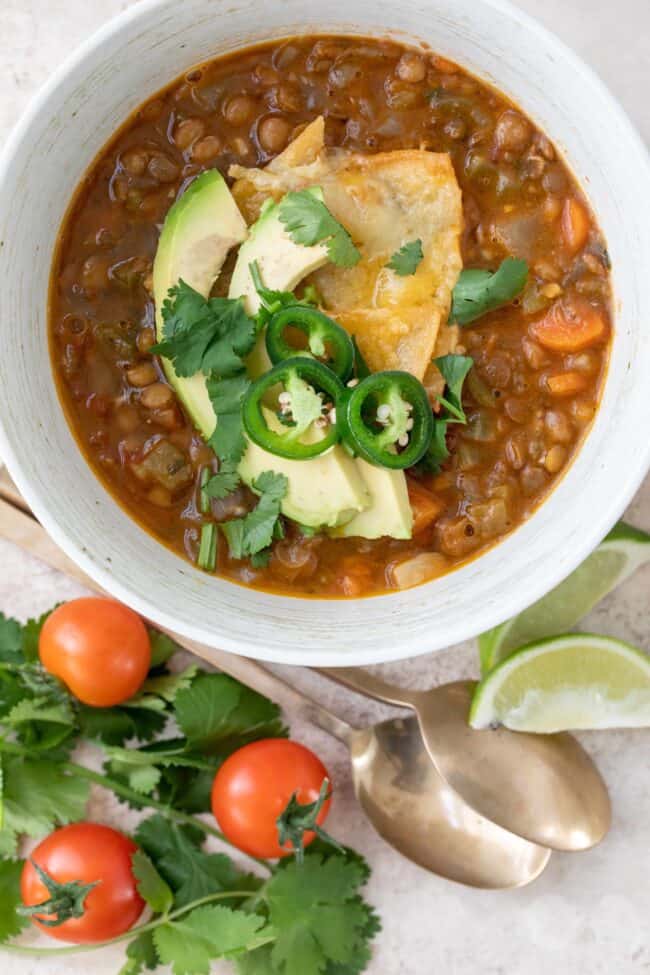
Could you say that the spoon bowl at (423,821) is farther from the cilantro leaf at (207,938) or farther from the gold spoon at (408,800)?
the cilantro leaf at (207,938)

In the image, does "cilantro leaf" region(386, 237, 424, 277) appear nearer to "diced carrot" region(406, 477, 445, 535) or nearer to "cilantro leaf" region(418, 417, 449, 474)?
"cilantro leaf" region(418, 417, 449, 474)

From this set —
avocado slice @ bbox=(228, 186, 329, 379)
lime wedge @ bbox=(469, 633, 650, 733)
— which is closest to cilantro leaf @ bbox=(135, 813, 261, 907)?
lime wedge @ bbox=(469, 633, 650, 733)

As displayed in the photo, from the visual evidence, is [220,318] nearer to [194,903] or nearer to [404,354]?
[404,354]

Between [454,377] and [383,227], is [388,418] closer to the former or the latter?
[454,377]

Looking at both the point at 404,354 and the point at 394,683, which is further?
the point at 394,683

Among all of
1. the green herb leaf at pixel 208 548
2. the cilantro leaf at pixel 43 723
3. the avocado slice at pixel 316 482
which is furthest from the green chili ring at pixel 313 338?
the cilantro leaf at pixel 43 723

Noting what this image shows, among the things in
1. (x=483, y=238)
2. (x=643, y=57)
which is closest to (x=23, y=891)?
(x=483, y=238)

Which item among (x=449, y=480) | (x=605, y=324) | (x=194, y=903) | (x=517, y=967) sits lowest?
(x=517, y=967)

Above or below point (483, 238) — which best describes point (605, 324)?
below
